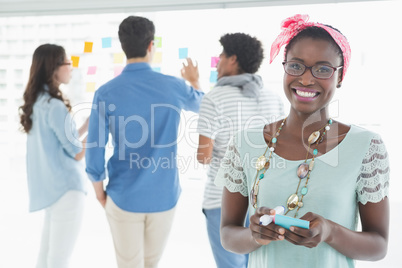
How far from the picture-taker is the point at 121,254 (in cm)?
221

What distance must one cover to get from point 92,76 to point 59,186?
56.1 inches

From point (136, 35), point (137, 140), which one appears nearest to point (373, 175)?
point (137, 140)

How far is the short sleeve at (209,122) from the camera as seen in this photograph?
1957mm

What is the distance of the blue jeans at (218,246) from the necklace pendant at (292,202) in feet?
3.24

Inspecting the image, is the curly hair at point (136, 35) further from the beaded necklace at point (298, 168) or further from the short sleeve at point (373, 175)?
the short sleeve at point (373, 175)

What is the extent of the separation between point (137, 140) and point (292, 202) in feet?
3.97

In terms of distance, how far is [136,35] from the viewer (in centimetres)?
207

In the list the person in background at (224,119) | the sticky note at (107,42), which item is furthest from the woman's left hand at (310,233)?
the sticky note at (107,42)

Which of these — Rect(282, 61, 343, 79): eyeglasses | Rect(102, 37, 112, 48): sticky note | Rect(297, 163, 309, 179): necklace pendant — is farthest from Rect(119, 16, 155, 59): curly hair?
Rect(102, 37, 112, 48): sticky note

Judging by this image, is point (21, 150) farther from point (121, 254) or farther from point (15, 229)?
point (121, 254)

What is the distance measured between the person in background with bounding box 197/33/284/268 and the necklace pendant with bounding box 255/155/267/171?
0.88 m

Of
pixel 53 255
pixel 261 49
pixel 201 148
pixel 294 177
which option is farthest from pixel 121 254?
pixel 294 177

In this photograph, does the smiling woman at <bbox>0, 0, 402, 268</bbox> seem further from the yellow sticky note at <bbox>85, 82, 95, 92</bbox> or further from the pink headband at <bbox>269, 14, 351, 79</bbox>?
the pink headband at <bbox>269, 14, 351, 79</bbox>

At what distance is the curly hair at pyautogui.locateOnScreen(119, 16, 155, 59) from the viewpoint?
2.07 metres
